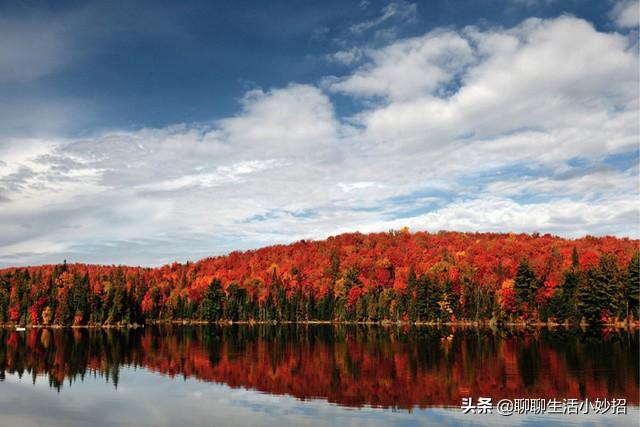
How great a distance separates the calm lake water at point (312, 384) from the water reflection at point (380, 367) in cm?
13

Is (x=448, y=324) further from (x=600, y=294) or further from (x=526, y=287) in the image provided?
(x=600, y=294)

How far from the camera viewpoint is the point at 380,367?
61000 millimetres

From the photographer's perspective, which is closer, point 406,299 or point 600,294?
point 600,294

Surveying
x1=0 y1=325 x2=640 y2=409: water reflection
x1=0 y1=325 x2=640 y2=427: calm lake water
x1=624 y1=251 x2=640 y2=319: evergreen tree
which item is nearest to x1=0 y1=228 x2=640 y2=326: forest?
x1=624 y1=251 x2=640 y2=319: evergreen tree

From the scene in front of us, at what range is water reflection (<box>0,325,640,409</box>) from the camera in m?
45.2

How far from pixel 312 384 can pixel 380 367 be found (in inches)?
493

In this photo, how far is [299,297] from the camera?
7746 inches

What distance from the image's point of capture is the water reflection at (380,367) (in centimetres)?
4525

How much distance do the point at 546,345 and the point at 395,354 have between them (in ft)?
84.4

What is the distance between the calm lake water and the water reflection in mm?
132

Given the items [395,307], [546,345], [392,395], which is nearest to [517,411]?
[392,395]

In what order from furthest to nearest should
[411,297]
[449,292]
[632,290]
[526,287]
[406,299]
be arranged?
1. [406,299]
2. [411,297]
3. [449,292]
4. [526,287]
5. [632,290]

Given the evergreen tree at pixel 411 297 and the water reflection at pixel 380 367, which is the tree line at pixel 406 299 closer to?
the evergreen tree at pixel 411 297

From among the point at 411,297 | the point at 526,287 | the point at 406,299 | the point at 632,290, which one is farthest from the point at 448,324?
the point at 632,290
